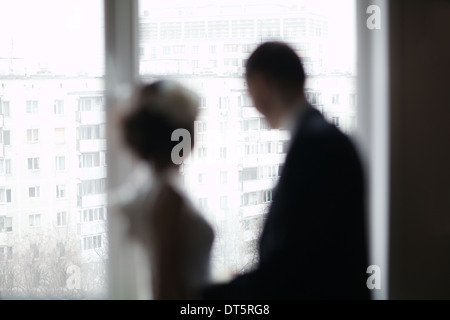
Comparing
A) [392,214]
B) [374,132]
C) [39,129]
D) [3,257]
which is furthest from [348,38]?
[3,257]

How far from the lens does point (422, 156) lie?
1.41 metres

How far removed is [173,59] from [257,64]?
230 mm

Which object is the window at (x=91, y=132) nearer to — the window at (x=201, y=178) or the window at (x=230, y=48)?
the window at (x=201, y=178)

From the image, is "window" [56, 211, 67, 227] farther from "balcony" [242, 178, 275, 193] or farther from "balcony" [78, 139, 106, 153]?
"balcony" [242, 178, 275, 193]

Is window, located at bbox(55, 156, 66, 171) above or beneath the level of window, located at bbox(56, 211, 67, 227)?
above

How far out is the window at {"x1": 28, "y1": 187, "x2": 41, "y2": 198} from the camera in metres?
1.44

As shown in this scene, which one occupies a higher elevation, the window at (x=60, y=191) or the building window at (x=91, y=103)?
the building window at (x=91, y=103)

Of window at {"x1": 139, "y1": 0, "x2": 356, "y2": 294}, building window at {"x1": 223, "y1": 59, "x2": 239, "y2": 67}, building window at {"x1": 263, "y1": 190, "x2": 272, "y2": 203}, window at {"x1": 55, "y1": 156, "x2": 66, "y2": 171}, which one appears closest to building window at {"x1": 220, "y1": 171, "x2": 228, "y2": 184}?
window at {"x1": 139, "y1": 0, "x2": 356, "y2": 294}

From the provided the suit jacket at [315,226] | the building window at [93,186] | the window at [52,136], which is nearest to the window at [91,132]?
the window at [52,136]

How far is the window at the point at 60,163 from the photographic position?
1433 millimetres

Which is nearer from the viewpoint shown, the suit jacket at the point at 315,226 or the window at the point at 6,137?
the suit jacket at the point at 315,226

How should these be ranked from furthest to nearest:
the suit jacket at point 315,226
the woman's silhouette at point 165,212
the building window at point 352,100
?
the building window at point 352,100, the woman's silhouette at point 165,212, the suit jacket at point 315,226

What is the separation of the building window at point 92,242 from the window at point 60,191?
127 mm
